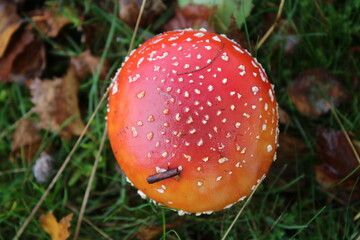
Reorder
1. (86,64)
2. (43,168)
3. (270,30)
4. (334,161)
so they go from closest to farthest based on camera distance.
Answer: (334,161) → (270,30) → (43,168) → (86,64)

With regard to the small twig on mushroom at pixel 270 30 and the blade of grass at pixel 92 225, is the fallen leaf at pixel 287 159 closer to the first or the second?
the small twig on mushroom at pixel 270 30

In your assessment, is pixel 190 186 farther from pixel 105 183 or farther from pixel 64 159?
pixel 64 159

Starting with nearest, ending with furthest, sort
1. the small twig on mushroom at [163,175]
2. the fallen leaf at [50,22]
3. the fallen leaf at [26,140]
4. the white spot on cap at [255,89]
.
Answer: the small twig on mushroom at [163,175] < the white spot on cap at [255,89] < the fallen leaf at [26,140] < the fallen leaf at [50,22]

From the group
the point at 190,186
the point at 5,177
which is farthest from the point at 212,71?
the point at 5,177

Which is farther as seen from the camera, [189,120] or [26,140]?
[26,140]

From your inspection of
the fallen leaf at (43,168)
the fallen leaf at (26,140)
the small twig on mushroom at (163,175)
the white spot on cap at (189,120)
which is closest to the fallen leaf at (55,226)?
the fallen leaf at (43,168)

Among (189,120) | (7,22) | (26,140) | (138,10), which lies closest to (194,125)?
(189,120)

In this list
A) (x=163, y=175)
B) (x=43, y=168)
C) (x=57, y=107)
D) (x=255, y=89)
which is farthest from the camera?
(x=57, y=107)

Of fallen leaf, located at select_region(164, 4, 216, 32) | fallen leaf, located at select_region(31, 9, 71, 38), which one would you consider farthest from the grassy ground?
fallen leaf, located at select_region(31, 9, 71, 38)

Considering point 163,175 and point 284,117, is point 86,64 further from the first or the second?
point 284,117
